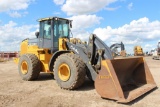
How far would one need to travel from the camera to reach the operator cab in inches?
393

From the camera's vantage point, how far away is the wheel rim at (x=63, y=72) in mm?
8317

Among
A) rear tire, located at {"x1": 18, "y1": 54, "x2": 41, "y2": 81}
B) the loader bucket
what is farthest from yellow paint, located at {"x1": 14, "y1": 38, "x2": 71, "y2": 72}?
the loader bucket

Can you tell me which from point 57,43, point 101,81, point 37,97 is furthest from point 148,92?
point 57,43

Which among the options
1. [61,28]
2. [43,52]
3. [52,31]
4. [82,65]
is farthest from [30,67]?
[82,65]

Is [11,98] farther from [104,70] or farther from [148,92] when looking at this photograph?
[148,92]

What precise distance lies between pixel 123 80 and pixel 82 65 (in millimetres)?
1474

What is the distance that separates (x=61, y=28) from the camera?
10.3m

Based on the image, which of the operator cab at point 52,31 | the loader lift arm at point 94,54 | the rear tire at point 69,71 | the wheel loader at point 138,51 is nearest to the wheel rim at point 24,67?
the operator cab at point 52,31

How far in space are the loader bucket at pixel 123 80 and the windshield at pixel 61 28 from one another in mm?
3286

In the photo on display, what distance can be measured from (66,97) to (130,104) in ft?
6.20

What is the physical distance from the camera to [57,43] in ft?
32.9

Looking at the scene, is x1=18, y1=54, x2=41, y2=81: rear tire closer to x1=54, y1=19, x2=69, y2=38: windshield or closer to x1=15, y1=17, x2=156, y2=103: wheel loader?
x1=15, y1=17, x2=156, y2=103: wheel loader

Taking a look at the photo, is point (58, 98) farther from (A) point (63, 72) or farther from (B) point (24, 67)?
(B) point (24, 67)

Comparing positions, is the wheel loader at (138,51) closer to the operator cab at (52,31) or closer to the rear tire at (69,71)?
the operator cab at (52,31)
